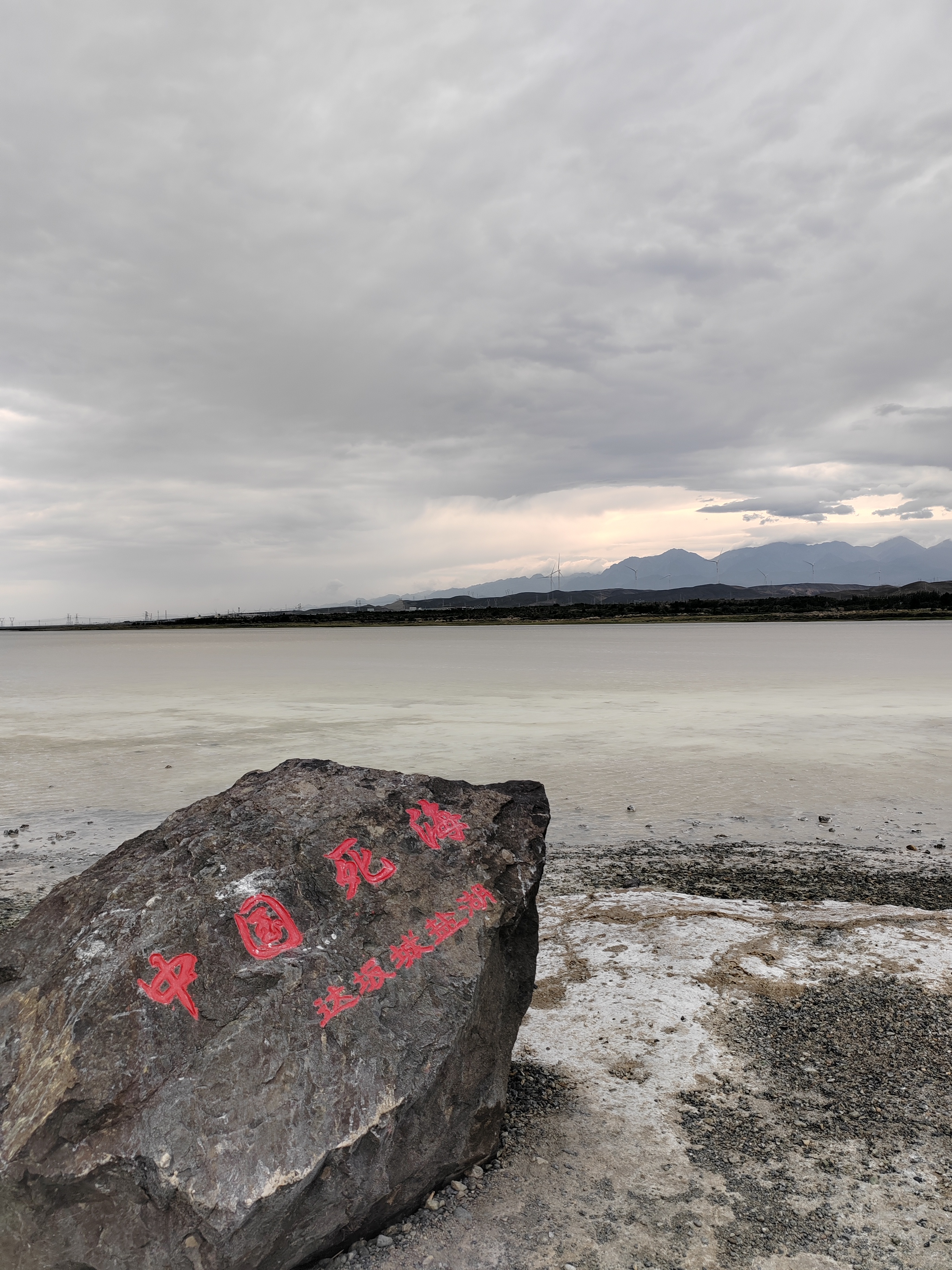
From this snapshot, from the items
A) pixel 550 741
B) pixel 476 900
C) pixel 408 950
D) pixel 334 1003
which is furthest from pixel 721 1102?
pixel 550 741

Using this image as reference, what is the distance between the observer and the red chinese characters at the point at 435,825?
4.17m

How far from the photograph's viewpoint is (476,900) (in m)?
3.91

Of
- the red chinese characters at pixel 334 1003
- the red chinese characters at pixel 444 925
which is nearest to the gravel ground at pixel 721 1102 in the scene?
the red chinese characters at pixel 334 1003

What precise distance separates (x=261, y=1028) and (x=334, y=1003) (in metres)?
0.31

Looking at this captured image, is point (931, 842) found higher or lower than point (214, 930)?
lower

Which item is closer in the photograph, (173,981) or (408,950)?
(173,981)

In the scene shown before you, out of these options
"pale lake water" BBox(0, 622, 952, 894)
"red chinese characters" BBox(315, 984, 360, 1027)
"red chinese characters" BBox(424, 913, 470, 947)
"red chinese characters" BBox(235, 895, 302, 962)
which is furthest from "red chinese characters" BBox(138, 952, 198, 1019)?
"pale lake water" BBox(0, 622, 952, 894)

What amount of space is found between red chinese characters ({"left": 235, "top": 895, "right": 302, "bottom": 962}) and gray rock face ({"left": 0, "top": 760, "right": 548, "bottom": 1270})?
0.03ft

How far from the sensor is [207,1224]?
2.78 m

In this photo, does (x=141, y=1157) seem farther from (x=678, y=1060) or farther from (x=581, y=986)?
(x=581, y=986)

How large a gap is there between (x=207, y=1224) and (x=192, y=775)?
11.4 meters

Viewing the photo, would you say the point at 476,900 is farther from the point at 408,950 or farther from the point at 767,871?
the point at 767,871

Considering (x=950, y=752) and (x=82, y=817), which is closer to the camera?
(x=82, y=817)

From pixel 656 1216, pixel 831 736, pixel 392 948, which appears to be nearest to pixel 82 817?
pixel 392 948
